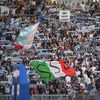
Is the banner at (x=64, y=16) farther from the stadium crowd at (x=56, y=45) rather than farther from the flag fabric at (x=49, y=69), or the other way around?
the flag fabric at (x=49, y=69)

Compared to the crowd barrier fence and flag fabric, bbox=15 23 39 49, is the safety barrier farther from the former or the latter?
flag fabric, bbox=15 23 39 49

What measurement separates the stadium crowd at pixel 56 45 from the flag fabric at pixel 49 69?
456mm

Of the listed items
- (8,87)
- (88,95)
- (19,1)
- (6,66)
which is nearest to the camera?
(88,95)

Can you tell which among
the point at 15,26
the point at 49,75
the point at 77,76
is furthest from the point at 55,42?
the point at 49,75

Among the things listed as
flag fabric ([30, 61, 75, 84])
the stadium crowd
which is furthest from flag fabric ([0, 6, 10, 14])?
flag fabric ([30, 61, 75, 84])

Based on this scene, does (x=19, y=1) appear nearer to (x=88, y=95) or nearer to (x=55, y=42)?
(x=55, y=42)

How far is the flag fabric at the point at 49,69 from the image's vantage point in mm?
24547

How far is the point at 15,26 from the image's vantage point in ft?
113

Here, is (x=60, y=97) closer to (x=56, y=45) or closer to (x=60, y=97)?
(x=60, y=97)

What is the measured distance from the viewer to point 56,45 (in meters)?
31.9

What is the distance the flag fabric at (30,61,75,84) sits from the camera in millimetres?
24547

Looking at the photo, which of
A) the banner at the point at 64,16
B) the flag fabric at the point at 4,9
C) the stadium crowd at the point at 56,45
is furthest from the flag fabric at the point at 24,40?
the flag fabric at the point at 4,9

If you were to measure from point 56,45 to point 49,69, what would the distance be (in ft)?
20.7

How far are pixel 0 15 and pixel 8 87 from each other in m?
11.5
